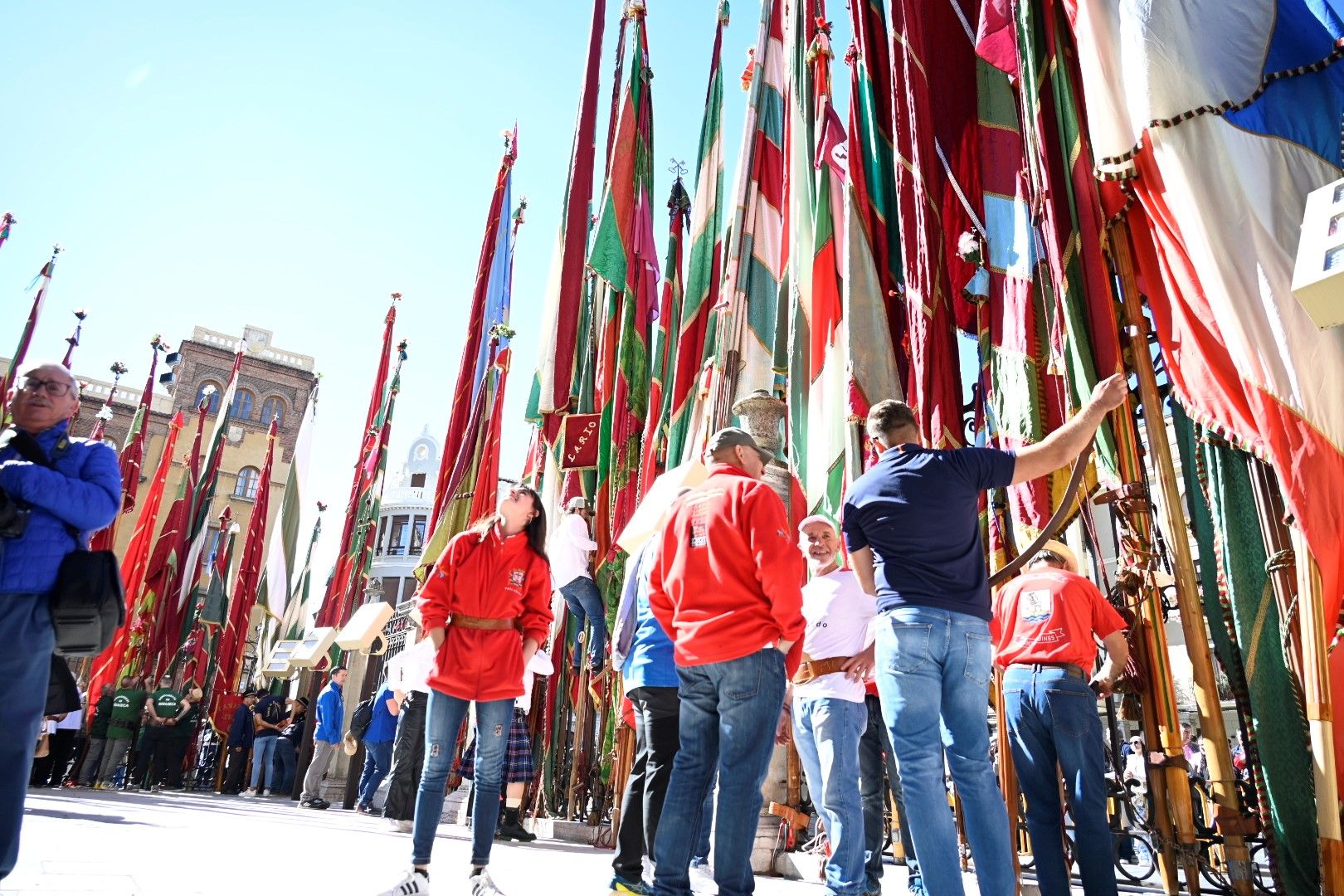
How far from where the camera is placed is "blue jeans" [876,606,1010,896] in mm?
2637

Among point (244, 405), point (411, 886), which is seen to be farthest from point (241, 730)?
point (244, 405)

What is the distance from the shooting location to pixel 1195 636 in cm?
370

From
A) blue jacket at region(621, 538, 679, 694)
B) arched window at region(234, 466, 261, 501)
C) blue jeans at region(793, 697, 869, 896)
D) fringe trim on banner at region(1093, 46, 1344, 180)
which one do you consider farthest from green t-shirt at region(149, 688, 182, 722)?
arched window at region(234, 466, 261, 501)

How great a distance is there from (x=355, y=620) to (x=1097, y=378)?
8246mm

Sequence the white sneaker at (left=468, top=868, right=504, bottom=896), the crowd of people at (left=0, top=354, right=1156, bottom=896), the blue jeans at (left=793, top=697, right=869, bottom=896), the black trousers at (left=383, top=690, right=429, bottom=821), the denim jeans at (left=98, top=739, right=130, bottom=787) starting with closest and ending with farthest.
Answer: the crowd of people at (left=0, top=354, right=1156, bottom=896), the white sneaker at (left=468, top=868, right=504, bottom=896), the blue jeans at (left=793, top=697, right=869, bottom=896), the black trousers at (left=383, top=690, right=429, bottom=821), the denim jeans at (left=98, top=739, right=130, bottom=787)

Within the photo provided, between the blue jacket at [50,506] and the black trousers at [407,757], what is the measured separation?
14.9ft

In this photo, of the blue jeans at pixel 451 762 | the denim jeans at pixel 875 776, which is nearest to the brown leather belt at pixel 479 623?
the blue jeans at pixel 451 762

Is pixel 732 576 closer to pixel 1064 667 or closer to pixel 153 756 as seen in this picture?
pixel 1064 667

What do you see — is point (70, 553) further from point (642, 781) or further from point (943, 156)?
point (943, 156)

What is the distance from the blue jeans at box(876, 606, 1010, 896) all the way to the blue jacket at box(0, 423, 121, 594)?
259 centimetres

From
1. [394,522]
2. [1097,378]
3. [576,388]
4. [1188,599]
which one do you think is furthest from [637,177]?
[394,522]

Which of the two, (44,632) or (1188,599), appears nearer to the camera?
(44,632)

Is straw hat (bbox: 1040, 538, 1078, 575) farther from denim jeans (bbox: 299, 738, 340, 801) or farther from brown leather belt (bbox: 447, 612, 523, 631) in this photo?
denim jeans (bbox: 299, 738, 340, 801)

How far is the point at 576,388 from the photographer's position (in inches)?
412
